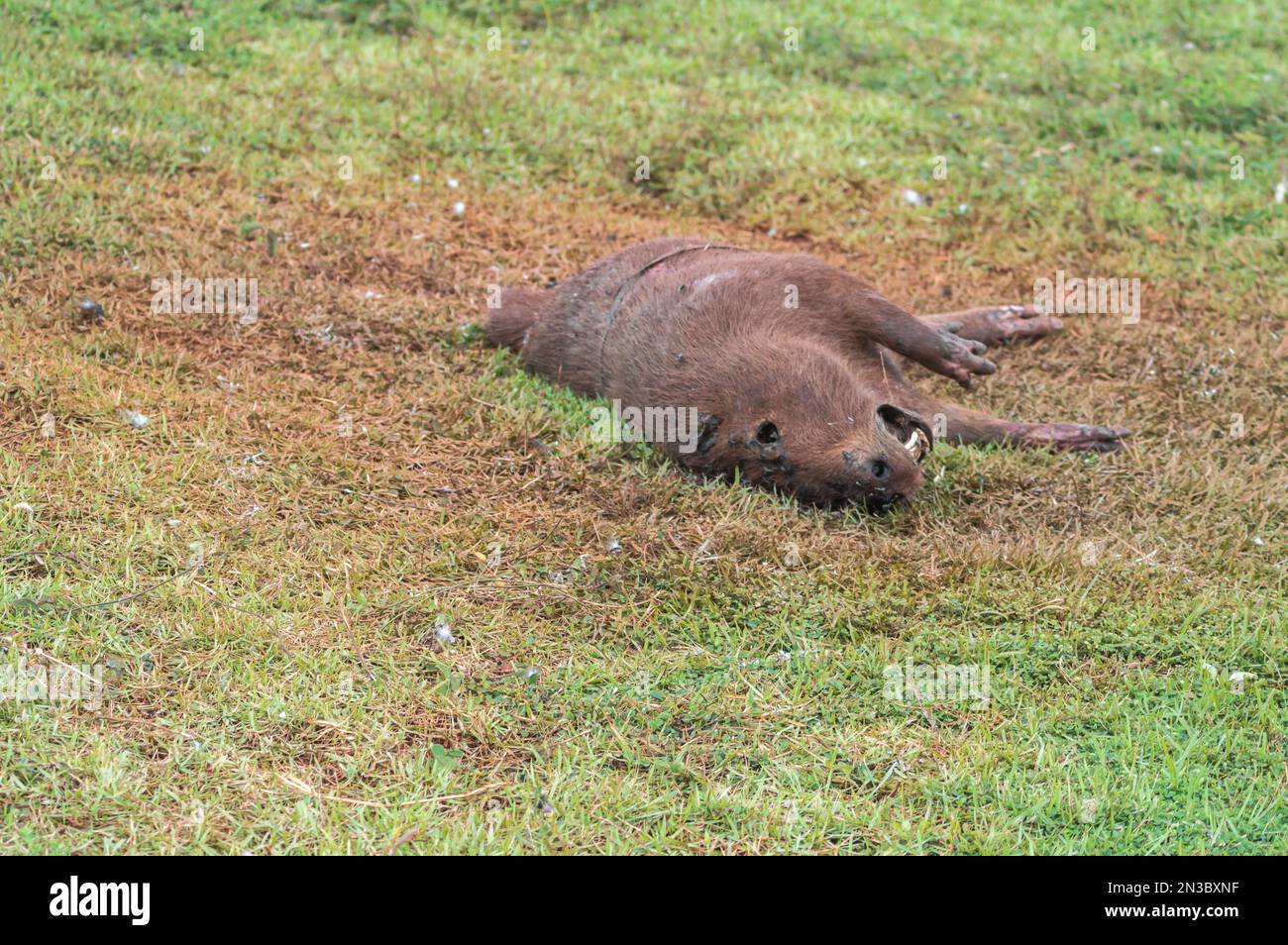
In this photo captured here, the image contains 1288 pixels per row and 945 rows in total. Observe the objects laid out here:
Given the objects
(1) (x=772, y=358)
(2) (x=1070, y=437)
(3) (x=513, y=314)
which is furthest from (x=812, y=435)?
(3) (x=513, y=314)

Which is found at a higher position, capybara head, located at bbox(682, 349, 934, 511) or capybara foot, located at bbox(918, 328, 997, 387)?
capybara foot, located at bbox(918, 328, 997, 387)

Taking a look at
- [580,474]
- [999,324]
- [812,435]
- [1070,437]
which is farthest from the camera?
[999,324]

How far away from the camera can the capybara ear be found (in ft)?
21.1

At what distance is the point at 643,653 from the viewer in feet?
14.0

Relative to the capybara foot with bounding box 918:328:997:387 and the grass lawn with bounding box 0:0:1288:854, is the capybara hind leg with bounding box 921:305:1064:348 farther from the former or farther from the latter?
the capybara foot with bounding box 918:328:997:387

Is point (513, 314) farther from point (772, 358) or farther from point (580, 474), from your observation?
point (772, 358)

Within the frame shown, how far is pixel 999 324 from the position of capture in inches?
263

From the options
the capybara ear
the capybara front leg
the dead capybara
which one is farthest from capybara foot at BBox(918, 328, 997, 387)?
the capybara ear

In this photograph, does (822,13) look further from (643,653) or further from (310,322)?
(643,653)

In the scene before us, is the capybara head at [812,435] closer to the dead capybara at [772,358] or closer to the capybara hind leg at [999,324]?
the dead capybara at [772,358]

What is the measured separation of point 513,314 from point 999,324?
245cm

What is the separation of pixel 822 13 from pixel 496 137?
3.09m

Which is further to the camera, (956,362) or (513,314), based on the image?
(513,314)

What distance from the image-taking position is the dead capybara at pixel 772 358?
202 inches
